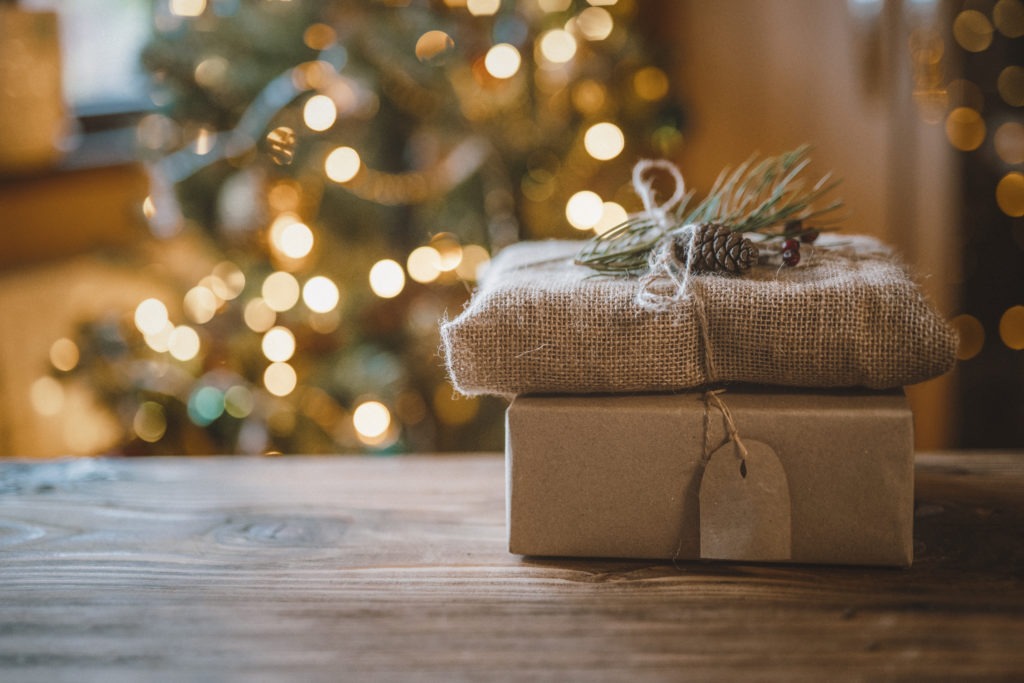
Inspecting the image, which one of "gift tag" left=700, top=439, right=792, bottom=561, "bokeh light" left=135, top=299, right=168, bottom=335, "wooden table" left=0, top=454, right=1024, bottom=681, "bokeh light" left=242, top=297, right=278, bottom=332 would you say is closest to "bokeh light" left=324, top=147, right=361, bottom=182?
→ "bokeh light" left=242, top=297, right=278, bottom=332

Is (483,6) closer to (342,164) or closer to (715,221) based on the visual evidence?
(342,164)

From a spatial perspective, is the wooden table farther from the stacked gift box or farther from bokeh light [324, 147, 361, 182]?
bokeh light [324, 147, 361, 182]

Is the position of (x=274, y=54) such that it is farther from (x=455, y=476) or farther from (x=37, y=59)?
(x=455, y=476)

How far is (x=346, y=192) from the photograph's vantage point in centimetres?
153

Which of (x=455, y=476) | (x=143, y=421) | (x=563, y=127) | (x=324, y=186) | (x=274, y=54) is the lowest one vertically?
(x=143, y=421)

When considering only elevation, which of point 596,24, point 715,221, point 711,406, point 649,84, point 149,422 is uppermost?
point 596,24

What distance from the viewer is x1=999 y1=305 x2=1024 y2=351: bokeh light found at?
57.2 inches

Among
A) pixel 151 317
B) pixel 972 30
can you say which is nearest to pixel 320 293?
pixel 151 317

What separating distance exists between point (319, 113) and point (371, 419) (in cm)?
57

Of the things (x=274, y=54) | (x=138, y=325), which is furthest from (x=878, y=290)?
(x=138, y=325)

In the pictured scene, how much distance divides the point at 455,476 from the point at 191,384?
44.6 inches

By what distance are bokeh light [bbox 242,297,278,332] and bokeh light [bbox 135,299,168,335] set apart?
0.24 meters

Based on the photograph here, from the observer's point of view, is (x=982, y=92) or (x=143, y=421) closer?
(x=982, y=92)

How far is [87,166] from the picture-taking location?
204 cm
